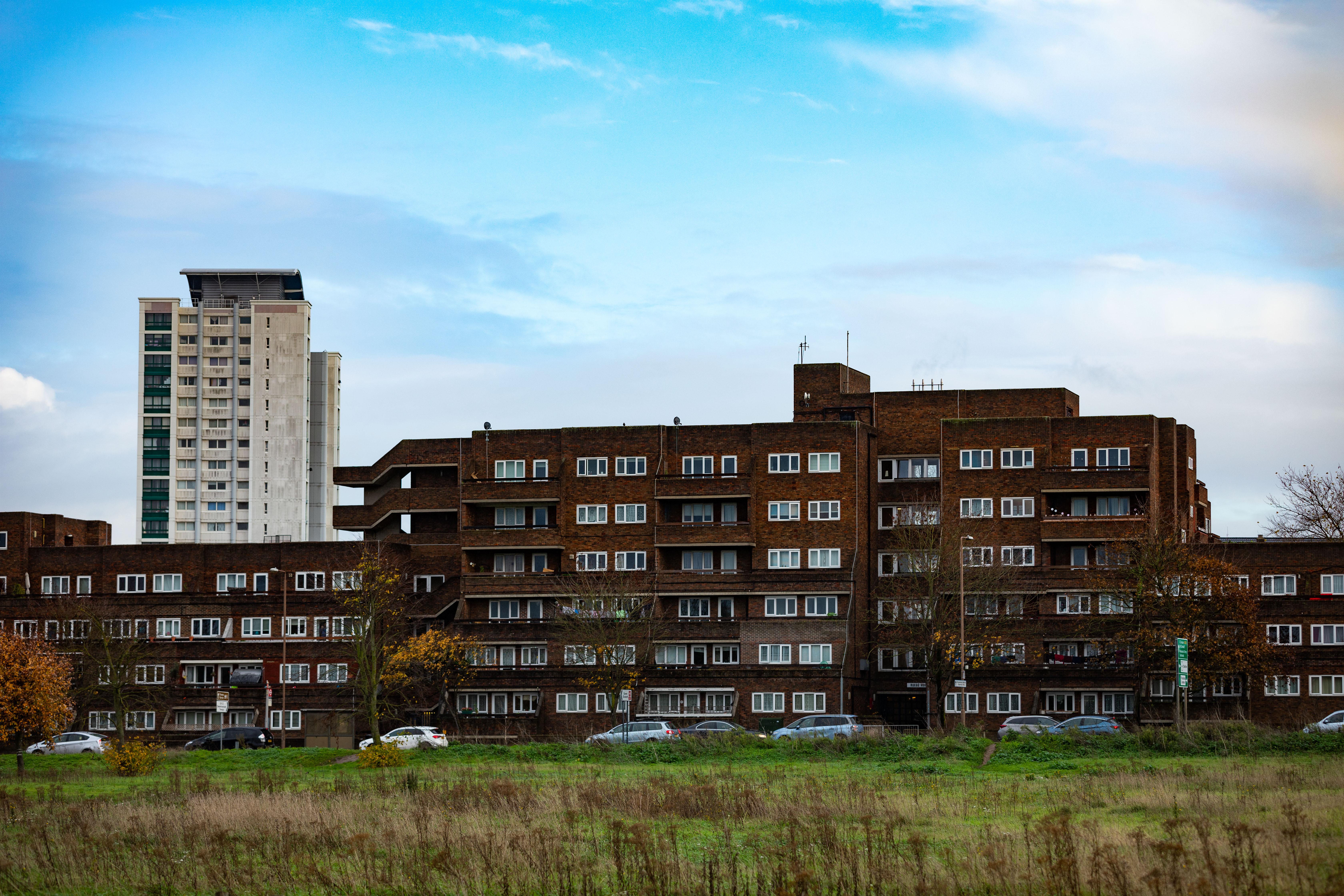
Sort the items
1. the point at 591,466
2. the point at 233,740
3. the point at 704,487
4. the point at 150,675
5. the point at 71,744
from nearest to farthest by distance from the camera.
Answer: the point at 71,744
the point at 233,740
the point at 704,487
the point at 591,466
the point at 150,675

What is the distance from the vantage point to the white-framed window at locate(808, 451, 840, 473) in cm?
9419

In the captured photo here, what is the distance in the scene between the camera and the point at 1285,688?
3430 inches

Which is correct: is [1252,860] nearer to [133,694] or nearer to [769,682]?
[769,682]

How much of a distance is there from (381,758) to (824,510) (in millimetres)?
40100

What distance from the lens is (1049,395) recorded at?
100 metres

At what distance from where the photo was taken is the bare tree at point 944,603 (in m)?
84.6

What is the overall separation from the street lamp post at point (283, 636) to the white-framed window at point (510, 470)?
14.8 metres

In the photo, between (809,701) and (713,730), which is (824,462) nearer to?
(809,701)

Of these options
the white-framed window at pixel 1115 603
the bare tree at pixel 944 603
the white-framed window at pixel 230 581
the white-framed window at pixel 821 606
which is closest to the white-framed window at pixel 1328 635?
the white-framed window at pixel 1115 603

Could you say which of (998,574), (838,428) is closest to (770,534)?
(838,428)

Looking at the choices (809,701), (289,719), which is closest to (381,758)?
(809,701)

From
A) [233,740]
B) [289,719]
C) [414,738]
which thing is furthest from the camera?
[289,719]

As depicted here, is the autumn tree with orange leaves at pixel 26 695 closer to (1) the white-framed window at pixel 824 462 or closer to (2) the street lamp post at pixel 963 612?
(2) the street lamp post at pixel 963 612

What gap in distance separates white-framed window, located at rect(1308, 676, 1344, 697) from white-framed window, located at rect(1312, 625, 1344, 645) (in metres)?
2.03
